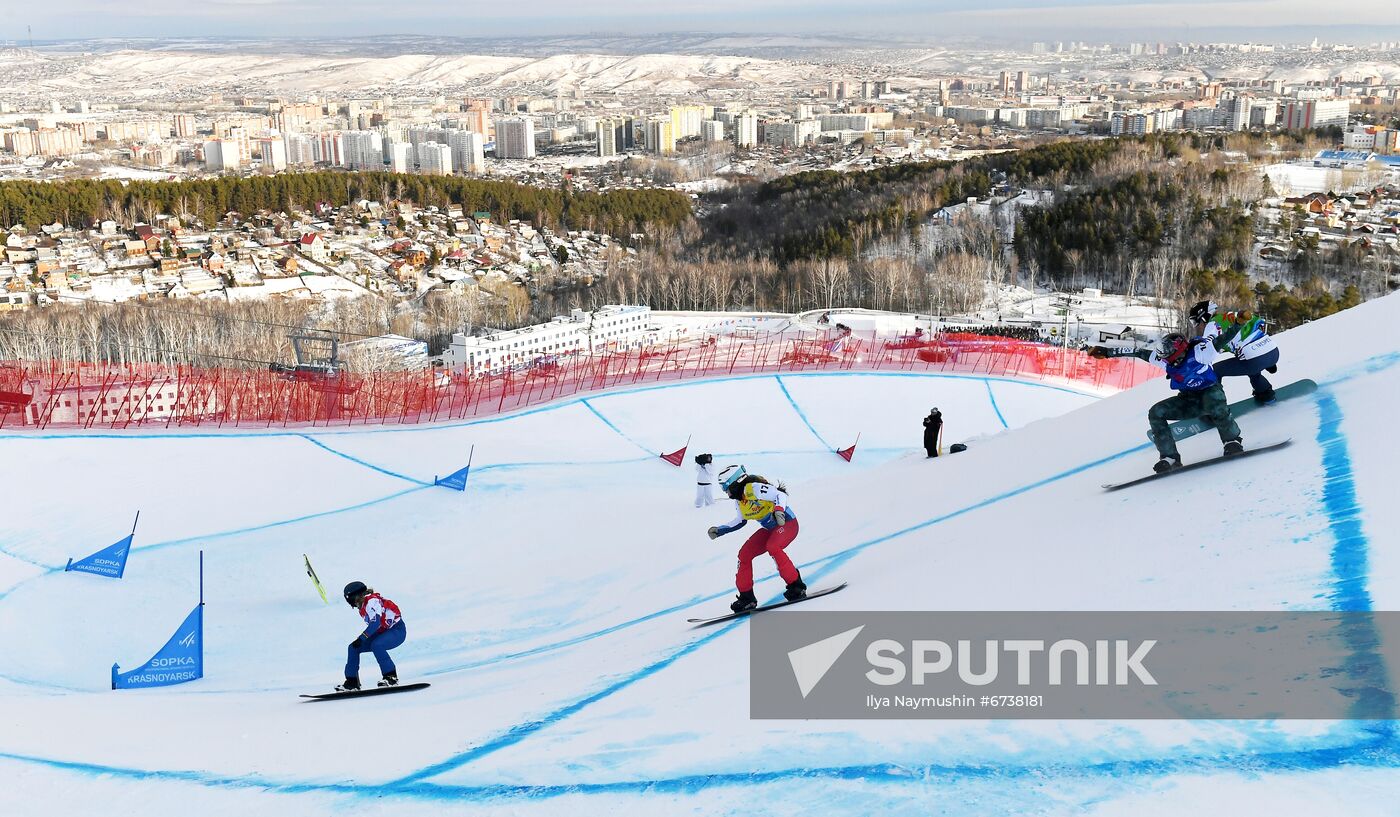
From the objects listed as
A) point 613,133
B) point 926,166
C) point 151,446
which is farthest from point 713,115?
point 151,446

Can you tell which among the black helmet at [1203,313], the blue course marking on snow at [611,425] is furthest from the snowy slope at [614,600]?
the blue course marking on snow at [611,425]

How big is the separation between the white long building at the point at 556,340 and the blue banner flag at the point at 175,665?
17.4 meters

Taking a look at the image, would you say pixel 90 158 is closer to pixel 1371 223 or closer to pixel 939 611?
pixel 1371 223

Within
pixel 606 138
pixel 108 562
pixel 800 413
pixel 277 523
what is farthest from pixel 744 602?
pixel 606 138

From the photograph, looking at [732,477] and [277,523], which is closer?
[732,477]

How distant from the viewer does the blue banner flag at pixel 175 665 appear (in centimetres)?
511

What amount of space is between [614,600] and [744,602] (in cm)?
153

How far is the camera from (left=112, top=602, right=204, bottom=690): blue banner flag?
5.11 metres

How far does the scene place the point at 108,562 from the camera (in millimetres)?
6797

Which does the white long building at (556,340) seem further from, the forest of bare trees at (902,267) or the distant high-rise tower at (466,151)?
the distant high-rise tower at (466,151)

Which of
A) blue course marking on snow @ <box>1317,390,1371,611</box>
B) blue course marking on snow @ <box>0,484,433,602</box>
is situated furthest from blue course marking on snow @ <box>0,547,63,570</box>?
blue course marking on snow @ <box>1317,390,1371,611</box>

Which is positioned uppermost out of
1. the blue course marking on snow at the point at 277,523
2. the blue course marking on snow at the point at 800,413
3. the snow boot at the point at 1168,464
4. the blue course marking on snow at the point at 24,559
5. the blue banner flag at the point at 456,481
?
the snow boot at the point at 1168,464

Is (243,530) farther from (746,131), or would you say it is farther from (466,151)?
(746,131)

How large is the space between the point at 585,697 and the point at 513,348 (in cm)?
2078
